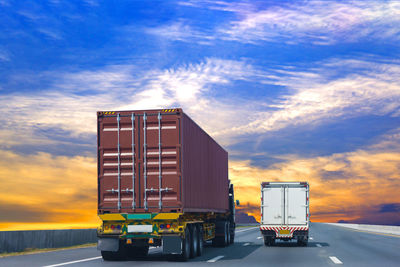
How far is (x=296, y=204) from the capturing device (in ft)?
78.9

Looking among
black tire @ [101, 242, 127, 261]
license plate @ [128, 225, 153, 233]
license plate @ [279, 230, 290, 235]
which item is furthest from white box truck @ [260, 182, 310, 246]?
license plate @ [128, 225, 153, 233]

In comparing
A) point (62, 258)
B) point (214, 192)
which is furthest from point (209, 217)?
point (62, 258)

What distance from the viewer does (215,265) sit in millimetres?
14773

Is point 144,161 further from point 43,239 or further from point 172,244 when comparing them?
point 43,239

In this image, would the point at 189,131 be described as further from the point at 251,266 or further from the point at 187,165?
the point at 251,266

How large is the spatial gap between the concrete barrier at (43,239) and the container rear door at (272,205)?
797 centimetres

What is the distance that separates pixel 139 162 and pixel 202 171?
12.5 feet

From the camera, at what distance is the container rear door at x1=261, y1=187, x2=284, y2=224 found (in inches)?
950

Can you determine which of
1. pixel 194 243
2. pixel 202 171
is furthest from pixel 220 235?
pixel 194 243

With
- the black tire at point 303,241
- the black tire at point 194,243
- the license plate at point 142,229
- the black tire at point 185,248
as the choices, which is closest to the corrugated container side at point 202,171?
the black tire at point 194,243

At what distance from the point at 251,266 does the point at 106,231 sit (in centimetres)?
461

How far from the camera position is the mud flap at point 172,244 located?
51.5 feet

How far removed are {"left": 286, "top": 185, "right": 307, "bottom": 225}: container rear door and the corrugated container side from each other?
303cm

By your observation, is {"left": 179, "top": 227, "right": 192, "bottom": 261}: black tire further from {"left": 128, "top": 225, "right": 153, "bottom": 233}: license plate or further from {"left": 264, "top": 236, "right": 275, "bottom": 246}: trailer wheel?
{"left": 264, "top": 236, "right": 275, "bottom": 246}: trailer wheel
